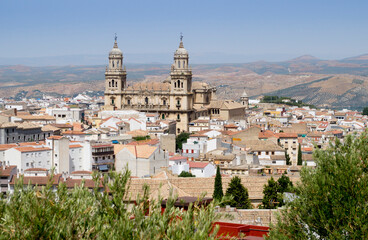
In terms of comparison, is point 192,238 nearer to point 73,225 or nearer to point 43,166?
point 73,225

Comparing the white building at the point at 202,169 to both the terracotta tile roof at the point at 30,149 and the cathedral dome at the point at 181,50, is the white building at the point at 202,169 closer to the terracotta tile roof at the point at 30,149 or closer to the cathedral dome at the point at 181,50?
the terracotta tile roof at the point at 30,149

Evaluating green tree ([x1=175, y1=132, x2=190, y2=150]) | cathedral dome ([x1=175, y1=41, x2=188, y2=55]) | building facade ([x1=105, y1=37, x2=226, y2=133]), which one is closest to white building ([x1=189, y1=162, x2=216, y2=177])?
green tree ([x1=175, y1=132, x2=190, y2=150])

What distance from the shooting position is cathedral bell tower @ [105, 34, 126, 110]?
75.8 meters

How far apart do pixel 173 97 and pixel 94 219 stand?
61.0 meters

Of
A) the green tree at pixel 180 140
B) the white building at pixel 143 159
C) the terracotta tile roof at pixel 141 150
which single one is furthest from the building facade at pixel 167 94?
the white building at pixel 143 159

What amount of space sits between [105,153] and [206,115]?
3514 centimetres

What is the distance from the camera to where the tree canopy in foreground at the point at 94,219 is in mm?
11555

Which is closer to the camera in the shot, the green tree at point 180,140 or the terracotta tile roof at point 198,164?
the terracotta tile roof at point 198,164

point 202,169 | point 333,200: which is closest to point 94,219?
point 333,200

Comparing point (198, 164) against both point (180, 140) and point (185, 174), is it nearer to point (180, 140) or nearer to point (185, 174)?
point (185, 174)

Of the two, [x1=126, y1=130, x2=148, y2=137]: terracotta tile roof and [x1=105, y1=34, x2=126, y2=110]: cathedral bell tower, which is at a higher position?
[x1=105, y1=34, x2=126, y2=110]: cathedral bell tower

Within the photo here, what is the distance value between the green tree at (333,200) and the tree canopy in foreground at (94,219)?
355 centimetres

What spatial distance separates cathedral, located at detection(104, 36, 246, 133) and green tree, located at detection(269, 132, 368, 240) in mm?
54219

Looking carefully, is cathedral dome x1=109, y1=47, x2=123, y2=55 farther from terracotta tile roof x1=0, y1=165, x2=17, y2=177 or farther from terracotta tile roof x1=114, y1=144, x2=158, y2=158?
terracotta tile roof x1=0, y1=165, x2=17, y2=177
